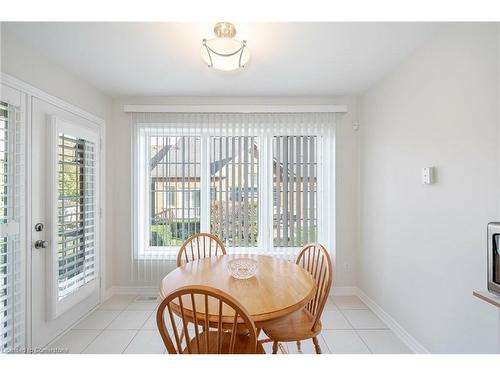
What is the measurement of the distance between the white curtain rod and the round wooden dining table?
68.6 inches

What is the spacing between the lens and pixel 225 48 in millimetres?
1435

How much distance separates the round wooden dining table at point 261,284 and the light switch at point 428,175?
3.70 feet

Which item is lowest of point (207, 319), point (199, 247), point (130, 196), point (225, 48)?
point (199, 247)

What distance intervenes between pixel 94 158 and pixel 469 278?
10.9 ft

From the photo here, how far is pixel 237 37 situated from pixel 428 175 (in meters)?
1.73

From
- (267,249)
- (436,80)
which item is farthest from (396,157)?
(267,249)

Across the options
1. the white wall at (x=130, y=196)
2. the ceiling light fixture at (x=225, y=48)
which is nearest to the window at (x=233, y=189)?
the white wall at (x=130, y=196)

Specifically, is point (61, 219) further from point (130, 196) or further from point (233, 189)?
point (233, 189)

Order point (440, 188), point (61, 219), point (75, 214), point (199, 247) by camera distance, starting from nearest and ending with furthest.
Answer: point (440, 188), point (61, 219), point (75, 214), point (199, 247)

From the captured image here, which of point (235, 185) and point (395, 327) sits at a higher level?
point (235, 185)

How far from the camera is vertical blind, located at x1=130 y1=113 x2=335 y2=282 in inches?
109

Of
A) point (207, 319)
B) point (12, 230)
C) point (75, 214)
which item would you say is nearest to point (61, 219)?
point (75, 214)

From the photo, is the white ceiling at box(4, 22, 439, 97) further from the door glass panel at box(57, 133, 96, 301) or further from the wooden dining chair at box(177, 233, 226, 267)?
the wooden dining chair at box(177, 233, 226, 267)

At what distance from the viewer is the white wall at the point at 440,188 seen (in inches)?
50.9
